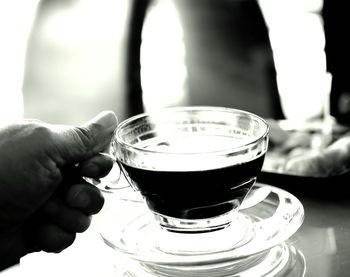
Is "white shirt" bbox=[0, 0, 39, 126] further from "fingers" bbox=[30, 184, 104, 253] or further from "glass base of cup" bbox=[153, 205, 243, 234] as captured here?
"glass base of cup" bbox=[153, 205, 243, 234]

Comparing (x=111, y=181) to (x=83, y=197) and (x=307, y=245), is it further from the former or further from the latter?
(x=307, y=245)

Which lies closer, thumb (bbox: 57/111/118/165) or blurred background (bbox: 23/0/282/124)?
thumb (bbox: 57/111/118/165)

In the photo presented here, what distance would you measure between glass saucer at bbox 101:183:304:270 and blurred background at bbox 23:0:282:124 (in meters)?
0.68

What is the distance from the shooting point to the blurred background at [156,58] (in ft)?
4.44

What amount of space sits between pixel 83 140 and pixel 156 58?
0.81 metres

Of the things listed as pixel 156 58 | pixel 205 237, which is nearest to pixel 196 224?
pixel 205 237

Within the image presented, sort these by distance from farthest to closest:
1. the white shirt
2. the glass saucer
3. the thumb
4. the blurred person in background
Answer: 1. the white shirt
2. the blurred person in background
3. the thumb
4. the glass saucer

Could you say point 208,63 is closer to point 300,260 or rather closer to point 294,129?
point 294,129

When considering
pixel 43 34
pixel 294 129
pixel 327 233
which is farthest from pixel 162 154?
pixel 43 34

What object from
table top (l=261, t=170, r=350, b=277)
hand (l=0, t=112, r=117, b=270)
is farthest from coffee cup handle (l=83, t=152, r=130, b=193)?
table top (l=261, t=170, r=350, b=277)

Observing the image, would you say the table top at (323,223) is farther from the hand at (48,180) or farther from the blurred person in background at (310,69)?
the hand at (48,180)

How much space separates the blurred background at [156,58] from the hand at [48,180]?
63cm

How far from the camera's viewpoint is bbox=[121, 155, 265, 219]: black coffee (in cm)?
60

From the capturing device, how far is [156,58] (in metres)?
1.47
